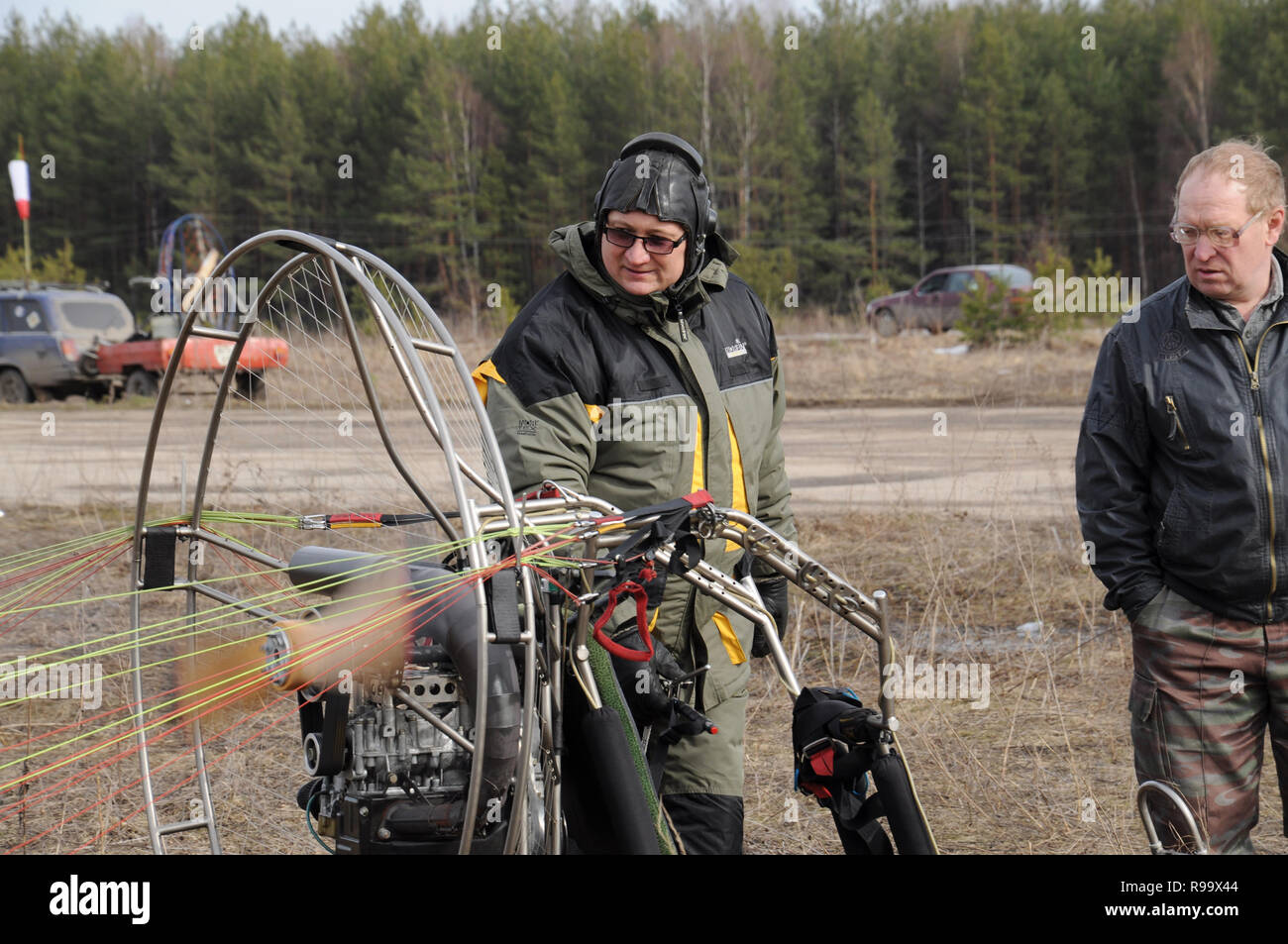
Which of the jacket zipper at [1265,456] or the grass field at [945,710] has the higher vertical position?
the jacket zipper at [1265,456]

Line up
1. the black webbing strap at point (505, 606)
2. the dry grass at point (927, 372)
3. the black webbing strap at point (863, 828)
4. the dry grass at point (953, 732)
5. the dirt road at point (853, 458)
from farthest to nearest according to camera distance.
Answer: the dry grass at point (927, 372) → the dirt road at point (853, 458) → the dry grass at point (953, 732) → the black webbing strap at point (863, 828) → the black webbing strap at point (505, 606)

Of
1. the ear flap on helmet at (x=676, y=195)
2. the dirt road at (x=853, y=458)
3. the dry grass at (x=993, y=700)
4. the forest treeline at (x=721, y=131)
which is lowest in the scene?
the dry grass at (x=993, y=700)

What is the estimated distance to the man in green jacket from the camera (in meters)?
2.89

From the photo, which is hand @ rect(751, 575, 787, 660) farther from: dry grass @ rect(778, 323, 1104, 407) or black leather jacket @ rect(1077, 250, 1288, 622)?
dry grass @ rect(778, 323, 1104, 407)

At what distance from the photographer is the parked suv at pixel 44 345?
19000mm

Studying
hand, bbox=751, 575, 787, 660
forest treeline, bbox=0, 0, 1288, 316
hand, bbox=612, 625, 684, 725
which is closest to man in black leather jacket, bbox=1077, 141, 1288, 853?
hand, bbox=751, 575, 787, 660

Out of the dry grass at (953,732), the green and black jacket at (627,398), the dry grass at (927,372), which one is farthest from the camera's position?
the dry grass at (927,372)

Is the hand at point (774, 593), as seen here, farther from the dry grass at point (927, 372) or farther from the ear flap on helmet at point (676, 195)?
the dry grass at point (927, 372)

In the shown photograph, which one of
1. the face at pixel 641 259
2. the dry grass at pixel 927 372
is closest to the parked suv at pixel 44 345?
the dry grass at pixel 927 372

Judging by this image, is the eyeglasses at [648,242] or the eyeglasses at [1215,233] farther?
the eyeglasses at [1215,233]

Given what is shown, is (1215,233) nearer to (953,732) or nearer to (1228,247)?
(1228,247)

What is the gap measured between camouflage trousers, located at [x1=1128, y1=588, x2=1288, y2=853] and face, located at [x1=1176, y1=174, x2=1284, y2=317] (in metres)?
0.78

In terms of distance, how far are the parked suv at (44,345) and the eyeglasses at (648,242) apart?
1806 cm

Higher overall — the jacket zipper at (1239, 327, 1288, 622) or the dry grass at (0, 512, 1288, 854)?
the jacket zipper at (1239, 327, 1288, 622)
